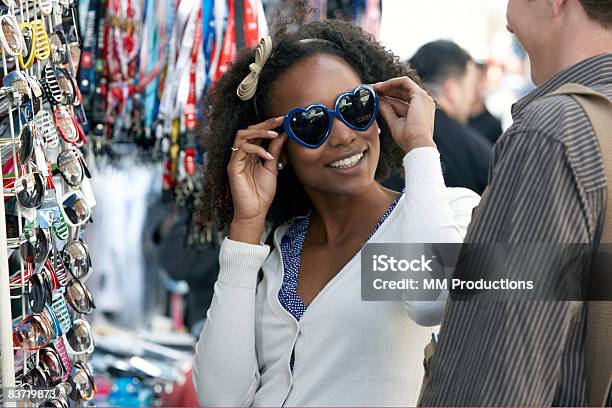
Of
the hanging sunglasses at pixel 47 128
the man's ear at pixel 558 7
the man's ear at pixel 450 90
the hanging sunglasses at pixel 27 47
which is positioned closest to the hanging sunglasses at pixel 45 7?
the hanging sunglasses at pixel 27 47

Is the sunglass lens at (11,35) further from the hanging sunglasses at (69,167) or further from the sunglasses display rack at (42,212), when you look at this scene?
the hanging sunglasses at (69,167)

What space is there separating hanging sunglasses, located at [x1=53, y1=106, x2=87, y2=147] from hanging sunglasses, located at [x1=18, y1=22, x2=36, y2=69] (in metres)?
0.16

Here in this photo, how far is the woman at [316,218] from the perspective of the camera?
1.87m

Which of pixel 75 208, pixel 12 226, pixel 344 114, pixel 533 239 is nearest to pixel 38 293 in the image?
pixel 12 226

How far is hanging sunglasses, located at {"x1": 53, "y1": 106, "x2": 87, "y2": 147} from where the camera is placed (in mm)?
2035

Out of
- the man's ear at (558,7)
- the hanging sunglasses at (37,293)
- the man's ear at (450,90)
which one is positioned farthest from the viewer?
the man's ear at (450,90)

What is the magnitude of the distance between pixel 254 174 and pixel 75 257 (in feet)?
1.46

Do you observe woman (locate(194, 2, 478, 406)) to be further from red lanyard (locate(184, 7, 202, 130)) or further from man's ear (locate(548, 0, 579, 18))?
red lanyard (locate(184, 7, 202, 130))

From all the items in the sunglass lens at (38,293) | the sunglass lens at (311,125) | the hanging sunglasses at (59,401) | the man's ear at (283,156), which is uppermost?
the sunglass lens at (311,125)

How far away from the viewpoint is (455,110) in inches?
177

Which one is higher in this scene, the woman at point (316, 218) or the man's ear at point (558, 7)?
the man's ear at point (558, 7)

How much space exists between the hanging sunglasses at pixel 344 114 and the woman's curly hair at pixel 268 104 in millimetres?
194

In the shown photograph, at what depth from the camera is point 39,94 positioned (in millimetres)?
1892

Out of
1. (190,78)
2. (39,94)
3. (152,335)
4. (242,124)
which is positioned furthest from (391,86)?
(152,335)
